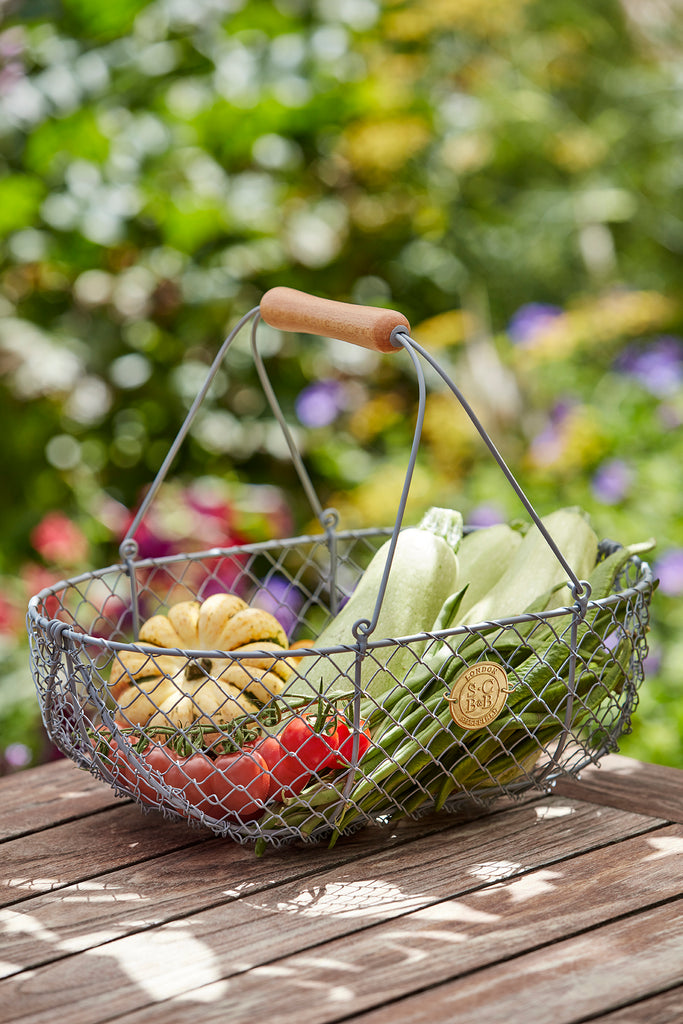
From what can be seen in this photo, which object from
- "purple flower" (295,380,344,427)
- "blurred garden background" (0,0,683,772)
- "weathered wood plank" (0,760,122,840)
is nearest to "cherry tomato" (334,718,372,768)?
"weathered wood plank" (0,760,122,840)

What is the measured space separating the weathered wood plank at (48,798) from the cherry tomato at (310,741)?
339 mm

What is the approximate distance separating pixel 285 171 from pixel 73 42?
750mm

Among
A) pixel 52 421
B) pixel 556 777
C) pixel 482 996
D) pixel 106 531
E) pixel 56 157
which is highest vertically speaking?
pixel 56 157

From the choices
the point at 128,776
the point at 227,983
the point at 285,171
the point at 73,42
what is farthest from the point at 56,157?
the point at 227,983

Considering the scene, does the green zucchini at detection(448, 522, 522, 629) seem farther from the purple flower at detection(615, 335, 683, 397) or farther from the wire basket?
the purple flower at detection(615, 335, 683, 397)

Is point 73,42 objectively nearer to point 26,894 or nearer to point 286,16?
point 286,16

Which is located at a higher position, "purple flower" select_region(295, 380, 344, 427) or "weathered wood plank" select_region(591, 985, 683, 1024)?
"weathered wood plank" select_region(591, 985, 683, 1024)

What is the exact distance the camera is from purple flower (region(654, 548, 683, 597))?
8.64 ft

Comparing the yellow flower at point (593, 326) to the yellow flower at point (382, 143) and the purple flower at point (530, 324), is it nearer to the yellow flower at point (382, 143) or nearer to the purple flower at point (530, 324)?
the purple flower at point (530, 324)

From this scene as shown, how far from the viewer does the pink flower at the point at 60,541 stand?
298 centimetres

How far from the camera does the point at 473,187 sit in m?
4.36

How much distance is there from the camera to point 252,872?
1107 millimetres

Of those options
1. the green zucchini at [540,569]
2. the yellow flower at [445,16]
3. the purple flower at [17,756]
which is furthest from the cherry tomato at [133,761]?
the yellow flower at [445,16]

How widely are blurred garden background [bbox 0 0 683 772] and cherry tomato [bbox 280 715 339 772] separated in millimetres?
1809
